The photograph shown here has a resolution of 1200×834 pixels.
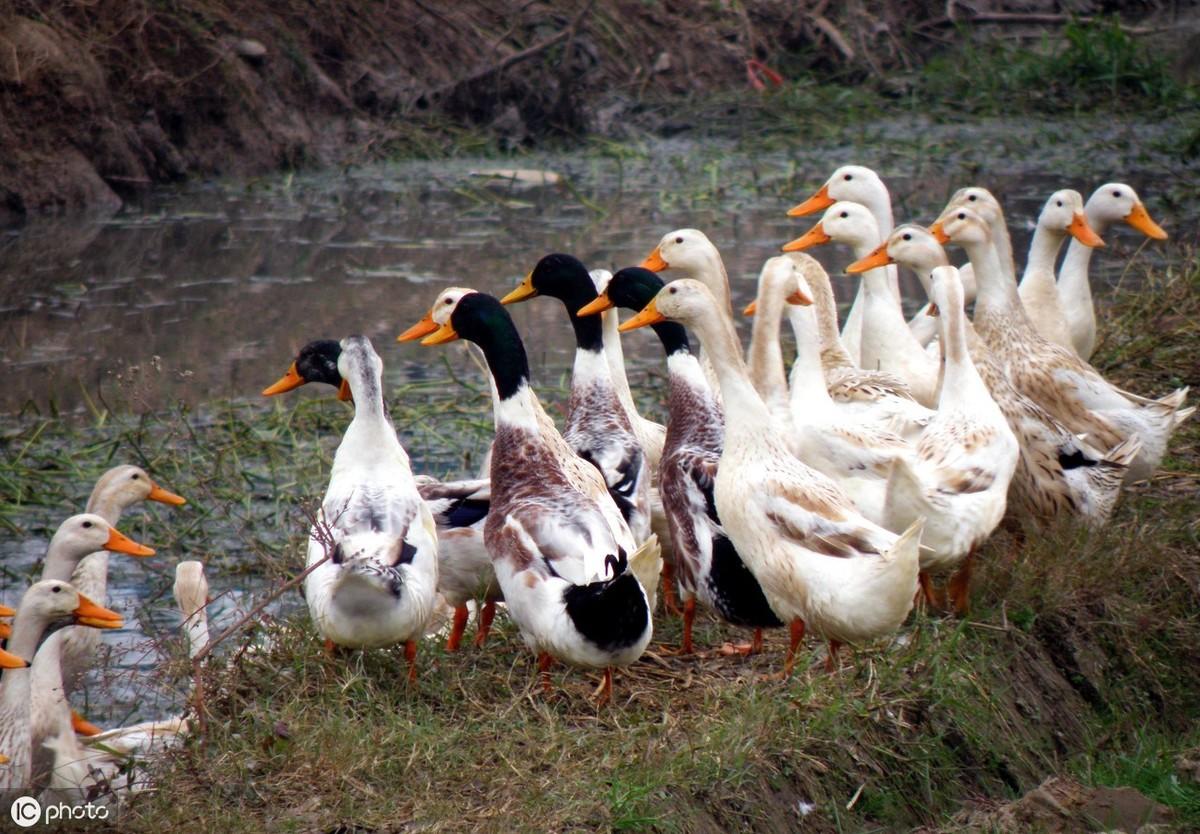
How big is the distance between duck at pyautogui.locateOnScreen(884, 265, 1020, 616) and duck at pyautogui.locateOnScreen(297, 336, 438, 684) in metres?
1.46

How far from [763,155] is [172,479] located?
761cm

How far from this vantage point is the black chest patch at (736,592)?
17.1ft

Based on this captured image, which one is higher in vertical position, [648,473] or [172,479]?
[648,473]

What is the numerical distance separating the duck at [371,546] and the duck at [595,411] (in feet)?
2.52

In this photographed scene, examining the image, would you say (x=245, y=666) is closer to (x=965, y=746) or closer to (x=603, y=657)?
(x=603, y=657)

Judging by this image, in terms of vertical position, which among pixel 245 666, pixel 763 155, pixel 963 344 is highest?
pixel 963 344

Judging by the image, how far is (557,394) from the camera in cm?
827

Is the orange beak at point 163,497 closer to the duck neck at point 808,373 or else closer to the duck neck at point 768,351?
the duck neck at point 768,351

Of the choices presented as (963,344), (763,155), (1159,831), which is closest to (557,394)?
(963,344)

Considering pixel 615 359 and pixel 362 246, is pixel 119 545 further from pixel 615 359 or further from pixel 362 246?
pixel 362 246

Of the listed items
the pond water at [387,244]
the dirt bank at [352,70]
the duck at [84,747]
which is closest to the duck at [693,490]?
the duck at [84,747]

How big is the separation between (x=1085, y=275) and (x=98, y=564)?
4.65 metres

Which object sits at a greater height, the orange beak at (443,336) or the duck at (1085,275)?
the orange beak at (443,336)

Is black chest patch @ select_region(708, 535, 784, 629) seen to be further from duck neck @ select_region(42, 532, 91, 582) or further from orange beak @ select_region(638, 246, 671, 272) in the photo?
duck neck @ select_region(42, 532, 91, 582)
